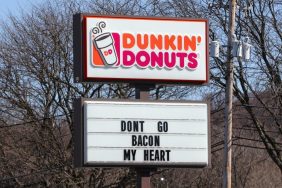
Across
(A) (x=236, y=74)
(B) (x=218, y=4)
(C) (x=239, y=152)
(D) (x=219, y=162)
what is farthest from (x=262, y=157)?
(B) (x=218, y=4)

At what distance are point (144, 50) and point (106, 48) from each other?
0.57 m

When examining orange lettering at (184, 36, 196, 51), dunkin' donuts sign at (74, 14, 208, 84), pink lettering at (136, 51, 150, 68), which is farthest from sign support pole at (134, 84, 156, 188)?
orange lettering at (184, 36, 196, 51)

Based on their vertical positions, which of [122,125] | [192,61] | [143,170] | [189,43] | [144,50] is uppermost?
[189,43]

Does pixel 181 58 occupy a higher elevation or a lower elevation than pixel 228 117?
higher

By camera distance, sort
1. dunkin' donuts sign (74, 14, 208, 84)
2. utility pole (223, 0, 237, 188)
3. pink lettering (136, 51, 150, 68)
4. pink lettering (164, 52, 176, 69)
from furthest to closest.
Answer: utility pole (223, 0, 237, 188), pink lettering (164, 52, 176, 69), pink lettering (136, 51, 150, 68), dunkin' donuts sign (74, 14, 208, 84)

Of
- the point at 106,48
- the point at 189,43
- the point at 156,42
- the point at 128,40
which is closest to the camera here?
the point at 106,48

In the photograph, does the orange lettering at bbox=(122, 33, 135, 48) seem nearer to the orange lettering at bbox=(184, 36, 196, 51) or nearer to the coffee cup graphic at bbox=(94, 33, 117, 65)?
the coffee cup graphic at bbox=(94, 33, 117, 65)

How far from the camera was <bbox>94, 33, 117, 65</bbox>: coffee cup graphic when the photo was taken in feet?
38.4

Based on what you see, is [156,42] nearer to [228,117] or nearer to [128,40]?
[128,40]

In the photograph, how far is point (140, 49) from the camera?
38.8 ft

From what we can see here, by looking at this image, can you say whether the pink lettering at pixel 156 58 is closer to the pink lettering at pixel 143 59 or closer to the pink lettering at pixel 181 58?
the pink lettering at pixel 143 59

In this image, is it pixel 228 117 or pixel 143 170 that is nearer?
pixel 143 170

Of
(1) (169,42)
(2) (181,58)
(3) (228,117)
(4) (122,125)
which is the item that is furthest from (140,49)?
(3) (228,117)

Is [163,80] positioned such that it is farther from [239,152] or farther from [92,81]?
[239,152]
